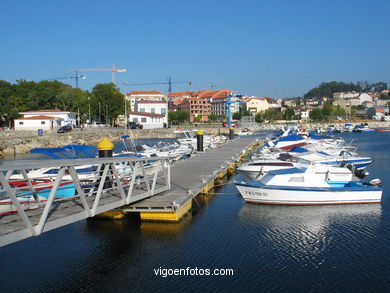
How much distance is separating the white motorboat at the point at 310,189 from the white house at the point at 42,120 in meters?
57.2

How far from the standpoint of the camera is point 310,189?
1980 centimetres

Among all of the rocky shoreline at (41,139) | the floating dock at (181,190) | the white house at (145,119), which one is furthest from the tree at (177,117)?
the floating dock at (181,190)

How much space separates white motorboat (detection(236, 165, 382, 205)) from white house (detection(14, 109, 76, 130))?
57224 mm

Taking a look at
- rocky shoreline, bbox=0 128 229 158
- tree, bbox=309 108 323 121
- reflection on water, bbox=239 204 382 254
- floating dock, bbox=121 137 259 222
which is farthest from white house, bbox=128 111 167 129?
tree, bbox=309 108 323 121

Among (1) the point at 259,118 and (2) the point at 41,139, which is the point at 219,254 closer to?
(2) the point at 41,139

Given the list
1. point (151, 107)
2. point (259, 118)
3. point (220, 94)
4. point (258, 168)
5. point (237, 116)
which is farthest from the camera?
point (220, 94)

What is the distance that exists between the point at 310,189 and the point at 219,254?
7766 millimetres

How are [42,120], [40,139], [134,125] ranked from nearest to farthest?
[40,139] → [42,120] → [134,125]

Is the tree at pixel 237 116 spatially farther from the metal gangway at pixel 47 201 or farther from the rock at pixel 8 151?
the metal gangway at pixel 47 201

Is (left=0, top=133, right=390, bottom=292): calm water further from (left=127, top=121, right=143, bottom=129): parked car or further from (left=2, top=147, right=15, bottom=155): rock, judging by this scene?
(left=127, top=121, right=143, bottom=129): parked car

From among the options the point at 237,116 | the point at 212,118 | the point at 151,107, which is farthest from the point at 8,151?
the point at 237,116

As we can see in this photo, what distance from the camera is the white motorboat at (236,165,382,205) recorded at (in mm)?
19781

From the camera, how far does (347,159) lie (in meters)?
29.9

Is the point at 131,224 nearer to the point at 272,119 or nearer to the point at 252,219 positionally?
the point at 252,219
